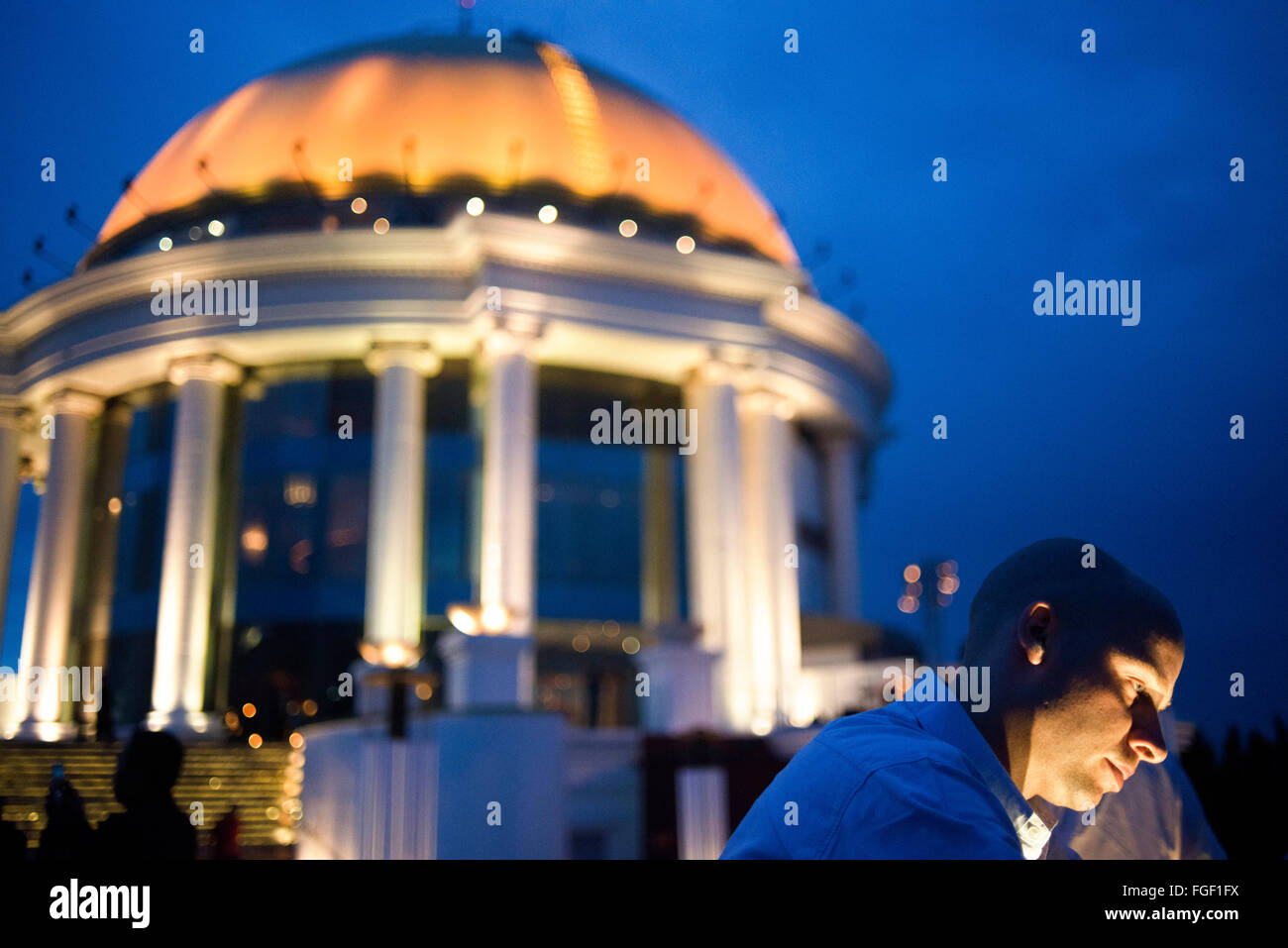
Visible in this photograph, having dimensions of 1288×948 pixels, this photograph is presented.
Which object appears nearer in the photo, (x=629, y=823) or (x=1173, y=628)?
(x=1173, y=628)

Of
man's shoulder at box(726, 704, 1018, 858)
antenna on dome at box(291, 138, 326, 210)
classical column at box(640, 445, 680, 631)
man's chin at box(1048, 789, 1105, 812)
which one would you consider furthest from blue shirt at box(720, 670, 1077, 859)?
antenna on dome at box(291, 138, 326, 210)

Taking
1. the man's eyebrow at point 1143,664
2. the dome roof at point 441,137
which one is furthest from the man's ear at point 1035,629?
the dome roof at point 441,137

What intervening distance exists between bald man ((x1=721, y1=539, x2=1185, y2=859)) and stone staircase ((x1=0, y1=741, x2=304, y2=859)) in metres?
17.5

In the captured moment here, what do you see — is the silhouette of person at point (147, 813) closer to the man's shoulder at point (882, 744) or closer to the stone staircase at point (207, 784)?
the man's shoulder at point (882, 744)

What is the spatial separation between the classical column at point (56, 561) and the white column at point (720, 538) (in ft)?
48.0

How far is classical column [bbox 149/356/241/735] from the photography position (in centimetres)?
2456

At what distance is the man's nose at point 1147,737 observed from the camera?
2.04m

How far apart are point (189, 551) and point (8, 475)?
7411 millimetres

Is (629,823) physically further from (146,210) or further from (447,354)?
(146,210)

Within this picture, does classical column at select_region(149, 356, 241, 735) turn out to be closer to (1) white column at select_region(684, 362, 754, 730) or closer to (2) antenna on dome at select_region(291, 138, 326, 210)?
(2) antenna on dome at select_region(291, 138, 326, 210)

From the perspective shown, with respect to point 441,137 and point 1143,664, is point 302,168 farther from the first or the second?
point 1143,664
